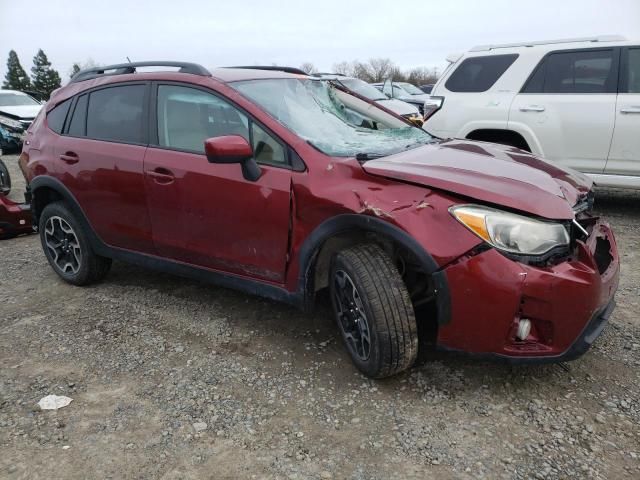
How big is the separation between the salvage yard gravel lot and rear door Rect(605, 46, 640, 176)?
229 centimetres

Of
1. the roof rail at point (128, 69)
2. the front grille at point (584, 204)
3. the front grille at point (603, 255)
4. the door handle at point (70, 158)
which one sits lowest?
the front grille at point (603, 255)

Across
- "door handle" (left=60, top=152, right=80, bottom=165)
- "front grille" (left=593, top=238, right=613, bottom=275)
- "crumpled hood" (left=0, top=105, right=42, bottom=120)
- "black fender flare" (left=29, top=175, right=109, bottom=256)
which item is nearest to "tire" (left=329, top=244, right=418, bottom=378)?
"front grille" (left=593, top=238, right=613, bottom=275)

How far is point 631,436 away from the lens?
2.33 m

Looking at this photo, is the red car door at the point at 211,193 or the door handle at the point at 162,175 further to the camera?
the door handle at the point at 162,175

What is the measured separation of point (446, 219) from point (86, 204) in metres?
2.74

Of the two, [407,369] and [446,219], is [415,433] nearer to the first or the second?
[407,369]

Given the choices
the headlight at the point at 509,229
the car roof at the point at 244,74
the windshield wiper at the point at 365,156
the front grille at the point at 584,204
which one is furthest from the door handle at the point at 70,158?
the front grille at the point at 584,204

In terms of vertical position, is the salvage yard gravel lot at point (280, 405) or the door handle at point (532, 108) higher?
the door handle at point (532, 108)

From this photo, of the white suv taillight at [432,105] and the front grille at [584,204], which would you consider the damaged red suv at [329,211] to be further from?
the white suv taillight at [432,105]

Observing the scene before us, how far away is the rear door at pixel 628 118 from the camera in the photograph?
538cm

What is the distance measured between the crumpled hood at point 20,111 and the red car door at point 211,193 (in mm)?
10969

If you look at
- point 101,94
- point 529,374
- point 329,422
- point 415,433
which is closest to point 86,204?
point 101,94

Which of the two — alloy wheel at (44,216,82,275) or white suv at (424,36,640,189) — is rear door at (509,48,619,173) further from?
alloy wheel at (44,216,82,275)

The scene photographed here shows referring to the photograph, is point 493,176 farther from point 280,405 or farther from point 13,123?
point 13,123
